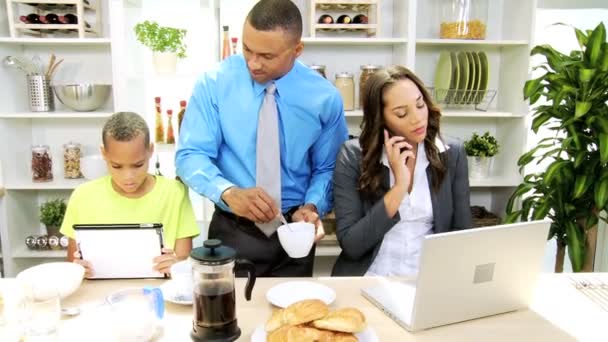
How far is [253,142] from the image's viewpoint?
176 centimetres

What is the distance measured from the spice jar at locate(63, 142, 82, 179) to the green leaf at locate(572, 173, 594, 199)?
8.60ft

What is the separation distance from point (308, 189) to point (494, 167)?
179cm

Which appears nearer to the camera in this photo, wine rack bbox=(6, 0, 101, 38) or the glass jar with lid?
wine rack bbox=(6, 0, 101, 38)

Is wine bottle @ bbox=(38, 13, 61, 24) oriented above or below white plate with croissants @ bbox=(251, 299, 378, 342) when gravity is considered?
above

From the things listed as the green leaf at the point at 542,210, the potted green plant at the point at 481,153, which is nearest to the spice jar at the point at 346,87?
the potted green plant at the point at 481,153

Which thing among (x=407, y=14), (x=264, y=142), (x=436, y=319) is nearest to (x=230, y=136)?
(x=264, y=142)

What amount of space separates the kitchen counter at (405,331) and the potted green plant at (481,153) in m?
1.65

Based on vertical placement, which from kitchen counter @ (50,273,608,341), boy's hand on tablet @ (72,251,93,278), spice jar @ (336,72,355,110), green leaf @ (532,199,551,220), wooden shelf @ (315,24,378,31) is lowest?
green leaf @ (532,199,551,220)

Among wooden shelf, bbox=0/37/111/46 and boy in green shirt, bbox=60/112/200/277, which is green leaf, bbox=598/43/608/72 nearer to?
boy in green shirt, bbox=60/112/200/277

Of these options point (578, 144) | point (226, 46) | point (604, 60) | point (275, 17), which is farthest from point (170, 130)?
point (604, 60)

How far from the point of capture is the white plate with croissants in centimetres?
96

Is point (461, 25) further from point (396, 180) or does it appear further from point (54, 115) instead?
point (54, 115)

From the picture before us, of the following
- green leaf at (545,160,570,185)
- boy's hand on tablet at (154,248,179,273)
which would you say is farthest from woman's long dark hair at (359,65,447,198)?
green leaf at (545,160,570,185)

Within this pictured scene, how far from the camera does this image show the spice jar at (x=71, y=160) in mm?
2879
